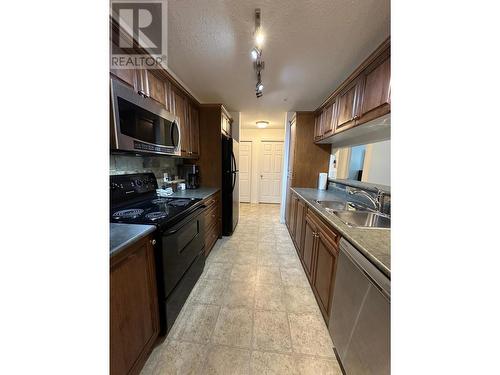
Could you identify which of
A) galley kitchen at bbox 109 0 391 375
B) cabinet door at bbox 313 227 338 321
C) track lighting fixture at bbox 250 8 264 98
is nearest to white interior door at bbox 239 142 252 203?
galley kitchen at bbox 109 0 391 375

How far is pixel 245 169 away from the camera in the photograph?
19.3 ft

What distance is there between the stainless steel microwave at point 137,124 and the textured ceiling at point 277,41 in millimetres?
599

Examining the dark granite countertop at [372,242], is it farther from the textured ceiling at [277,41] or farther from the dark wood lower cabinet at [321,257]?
the textured ceiling at [277,41]

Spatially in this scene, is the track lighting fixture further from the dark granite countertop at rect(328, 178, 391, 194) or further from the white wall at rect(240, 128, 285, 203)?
the white wall at rect(240, 128, 285, 203)

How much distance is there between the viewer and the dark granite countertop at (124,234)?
0.89m

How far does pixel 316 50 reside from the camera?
5.32 ft

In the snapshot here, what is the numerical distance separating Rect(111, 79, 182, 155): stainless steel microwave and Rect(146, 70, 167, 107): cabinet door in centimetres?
18

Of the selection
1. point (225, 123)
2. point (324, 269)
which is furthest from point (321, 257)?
point (225, 123)

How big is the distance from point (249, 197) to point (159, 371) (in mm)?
4976

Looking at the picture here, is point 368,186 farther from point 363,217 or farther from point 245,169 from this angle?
point 245,169

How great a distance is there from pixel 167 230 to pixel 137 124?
2.68ft

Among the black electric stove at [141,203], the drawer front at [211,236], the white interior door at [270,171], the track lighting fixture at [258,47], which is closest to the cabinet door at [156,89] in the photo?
the black electric stove at [141,203]
